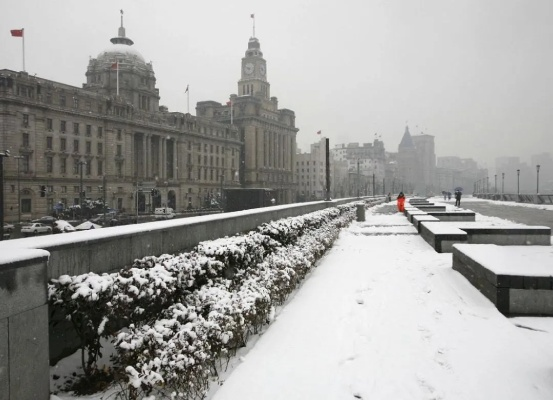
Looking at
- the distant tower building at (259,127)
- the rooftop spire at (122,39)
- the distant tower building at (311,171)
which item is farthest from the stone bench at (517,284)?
the distant tower building at (311,171)

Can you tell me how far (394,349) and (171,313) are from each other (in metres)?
3.19

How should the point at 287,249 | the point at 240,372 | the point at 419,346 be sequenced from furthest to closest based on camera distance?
the point at 287,249 < the point at 419,346 < the point at 240,372

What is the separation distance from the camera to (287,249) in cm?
1152

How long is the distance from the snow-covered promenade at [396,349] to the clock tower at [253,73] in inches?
5674

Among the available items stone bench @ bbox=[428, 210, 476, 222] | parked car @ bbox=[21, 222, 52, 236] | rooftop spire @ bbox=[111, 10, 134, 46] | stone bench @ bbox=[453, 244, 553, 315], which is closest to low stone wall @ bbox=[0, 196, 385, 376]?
stone bench @ bbox=[453, 244, 553, 315]

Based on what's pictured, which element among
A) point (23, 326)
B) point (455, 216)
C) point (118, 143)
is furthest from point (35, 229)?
point (23, 326)

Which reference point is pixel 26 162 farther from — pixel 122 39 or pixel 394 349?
pixel 394 349

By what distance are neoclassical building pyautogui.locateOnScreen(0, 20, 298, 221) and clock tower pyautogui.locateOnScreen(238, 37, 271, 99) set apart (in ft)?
63.0

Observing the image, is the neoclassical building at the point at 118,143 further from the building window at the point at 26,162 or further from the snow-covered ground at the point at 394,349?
the snow-covered ground at the point at 394,349

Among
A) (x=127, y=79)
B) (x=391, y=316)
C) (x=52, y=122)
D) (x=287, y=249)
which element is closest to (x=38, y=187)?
(x=52, y=122)

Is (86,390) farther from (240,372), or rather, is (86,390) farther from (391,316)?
(391,316)

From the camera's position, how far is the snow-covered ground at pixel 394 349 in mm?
5102

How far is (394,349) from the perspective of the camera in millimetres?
6215

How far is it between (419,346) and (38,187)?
62.9m
